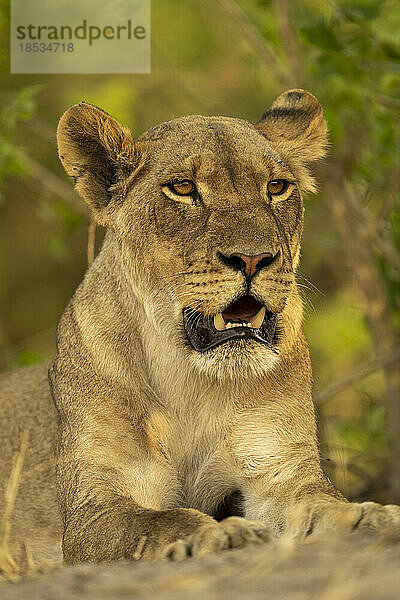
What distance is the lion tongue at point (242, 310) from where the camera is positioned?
11.3 feet

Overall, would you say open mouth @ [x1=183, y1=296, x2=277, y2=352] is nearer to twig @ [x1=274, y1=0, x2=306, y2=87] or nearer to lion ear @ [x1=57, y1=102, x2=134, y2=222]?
lion ear @ [x1=57, y1=102, x2=134, y2=222]

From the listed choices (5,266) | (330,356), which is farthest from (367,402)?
(5,266)

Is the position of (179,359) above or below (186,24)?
below

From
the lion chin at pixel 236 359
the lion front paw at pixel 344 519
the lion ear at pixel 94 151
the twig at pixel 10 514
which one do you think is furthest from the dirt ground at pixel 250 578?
the lion ear at pixel 94 151

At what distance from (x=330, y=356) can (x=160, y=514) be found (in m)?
5.22

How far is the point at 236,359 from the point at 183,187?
2.18ft

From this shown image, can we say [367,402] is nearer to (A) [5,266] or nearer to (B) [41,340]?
(B) [41,340]

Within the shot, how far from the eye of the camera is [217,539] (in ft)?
9.42

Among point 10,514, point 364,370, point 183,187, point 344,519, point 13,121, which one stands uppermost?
point 13,121

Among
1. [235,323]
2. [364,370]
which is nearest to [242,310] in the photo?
[235,323]

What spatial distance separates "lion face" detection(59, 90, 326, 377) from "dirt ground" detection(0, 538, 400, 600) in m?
0.99

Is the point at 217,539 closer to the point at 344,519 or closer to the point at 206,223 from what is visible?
the point at 344,519

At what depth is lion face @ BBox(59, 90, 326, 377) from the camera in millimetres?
3416

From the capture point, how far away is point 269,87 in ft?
24.8
